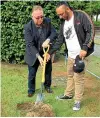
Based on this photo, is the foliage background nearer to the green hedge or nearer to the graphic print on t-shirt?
the green hedge

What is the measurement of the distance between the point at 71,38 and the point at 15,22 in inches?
144

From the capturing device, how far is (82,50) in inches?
208

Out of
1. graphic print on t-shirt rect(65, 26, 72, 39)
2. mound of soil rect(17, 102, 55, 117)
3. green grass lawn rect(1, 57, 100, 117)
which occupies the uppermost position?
graphic print on t-shirt rect(65, 26, 72, 39)

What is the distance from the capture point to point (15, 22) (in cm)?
886

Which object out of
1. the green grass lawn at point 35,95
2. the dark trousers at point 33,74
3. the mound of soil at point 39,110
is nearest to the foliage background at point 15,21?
the green grass lawn at point 35,95

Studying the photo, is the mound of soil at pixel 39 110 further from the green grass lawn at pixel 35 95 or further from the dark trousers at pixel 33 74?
the dark trousers at pixel 33 74

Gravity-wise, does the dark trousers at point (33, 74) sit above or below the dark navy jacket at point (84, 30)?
below

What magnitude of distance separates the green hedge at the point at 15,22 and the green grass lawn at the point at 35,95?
52 centimetres

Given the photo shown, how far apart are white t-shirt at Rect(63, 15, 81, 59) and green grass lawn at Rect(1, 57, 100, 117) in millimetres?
958

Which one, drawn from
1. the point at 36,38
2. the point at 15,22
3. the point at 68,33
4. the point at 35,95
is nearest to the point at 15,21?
the point at 15,22

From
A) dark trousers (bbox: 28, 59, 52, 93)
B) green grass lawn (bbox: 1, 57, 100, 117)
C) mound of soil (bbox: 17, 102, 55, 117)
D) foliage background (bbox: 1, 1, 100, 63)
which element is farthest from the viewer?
foliage background (bbox: 1, 1, 100, 63)

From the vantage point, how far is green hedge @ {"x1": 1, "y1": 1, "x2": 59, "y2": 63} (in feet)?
28.5

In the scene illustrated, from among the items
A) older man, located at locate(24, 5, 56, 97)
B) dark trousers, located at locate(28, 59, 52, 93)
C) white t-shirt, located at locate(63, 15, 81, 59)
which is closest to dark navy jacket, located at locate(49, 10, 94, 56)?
white t-shirt, located at locate(63, 15, 81, 59)

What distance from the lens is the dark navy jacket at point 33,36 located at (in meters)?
6.09
